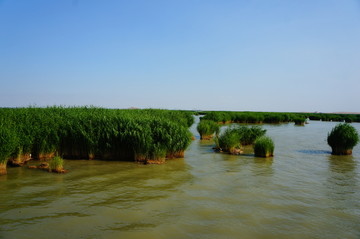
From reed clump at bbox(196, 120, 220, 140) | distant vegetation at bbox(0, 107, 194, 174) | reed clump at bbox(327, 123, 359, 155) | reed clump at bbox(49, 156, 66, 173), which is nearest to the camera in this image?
reed clump at bbox(49, 156, 66, 173)

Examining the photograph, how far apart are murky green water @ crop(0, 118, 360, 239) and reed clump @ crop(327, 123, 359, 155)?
4.50 meters

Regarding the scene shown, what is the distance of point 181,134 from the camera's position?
1398cm

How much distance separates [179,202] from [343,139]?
13.2 meters

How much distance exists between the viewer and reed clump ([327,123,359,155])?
54.7 ft

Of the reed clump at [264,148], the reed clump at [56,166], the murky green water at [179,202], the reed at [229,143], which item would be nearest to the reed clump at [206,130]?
the reed at [229,143]

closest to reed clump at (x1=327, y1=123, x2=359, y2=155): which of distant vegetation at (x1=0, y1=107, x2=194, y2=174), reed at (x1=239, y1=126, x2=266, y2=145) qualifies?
reed at (x1=239, y1=126, x2=266, y2=145)

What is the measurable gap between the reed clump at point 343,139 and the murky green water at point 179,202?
14.8ft

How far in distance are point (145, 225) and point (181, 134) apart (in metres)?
8.04

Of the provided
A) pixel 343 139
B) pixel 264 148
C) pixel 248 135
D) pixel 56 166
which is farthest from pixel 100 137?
pixel 343 139

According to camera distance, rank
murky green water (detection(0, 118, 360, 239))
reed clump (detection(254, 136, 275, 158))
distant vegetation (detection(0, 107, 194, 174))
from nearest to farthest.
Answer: murky green water (detection(0, 118, 360, 239)) → distant vegetation (detection(0, 107, 194, 174)) → reed clump (detection(254, 136, 275, 158))

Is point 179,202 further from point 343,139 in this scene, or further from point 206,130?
point 206,130

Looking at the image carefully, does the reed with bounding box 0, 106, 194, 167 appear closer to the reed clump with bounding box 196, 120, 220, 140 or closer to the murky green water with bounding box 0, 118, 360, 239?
the murky green water with bounding box 0, 118, 360, 239

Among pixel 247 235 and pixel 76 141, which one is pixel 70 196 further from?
pixel 76 141

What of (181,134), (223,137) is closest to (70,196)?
(181,134)
